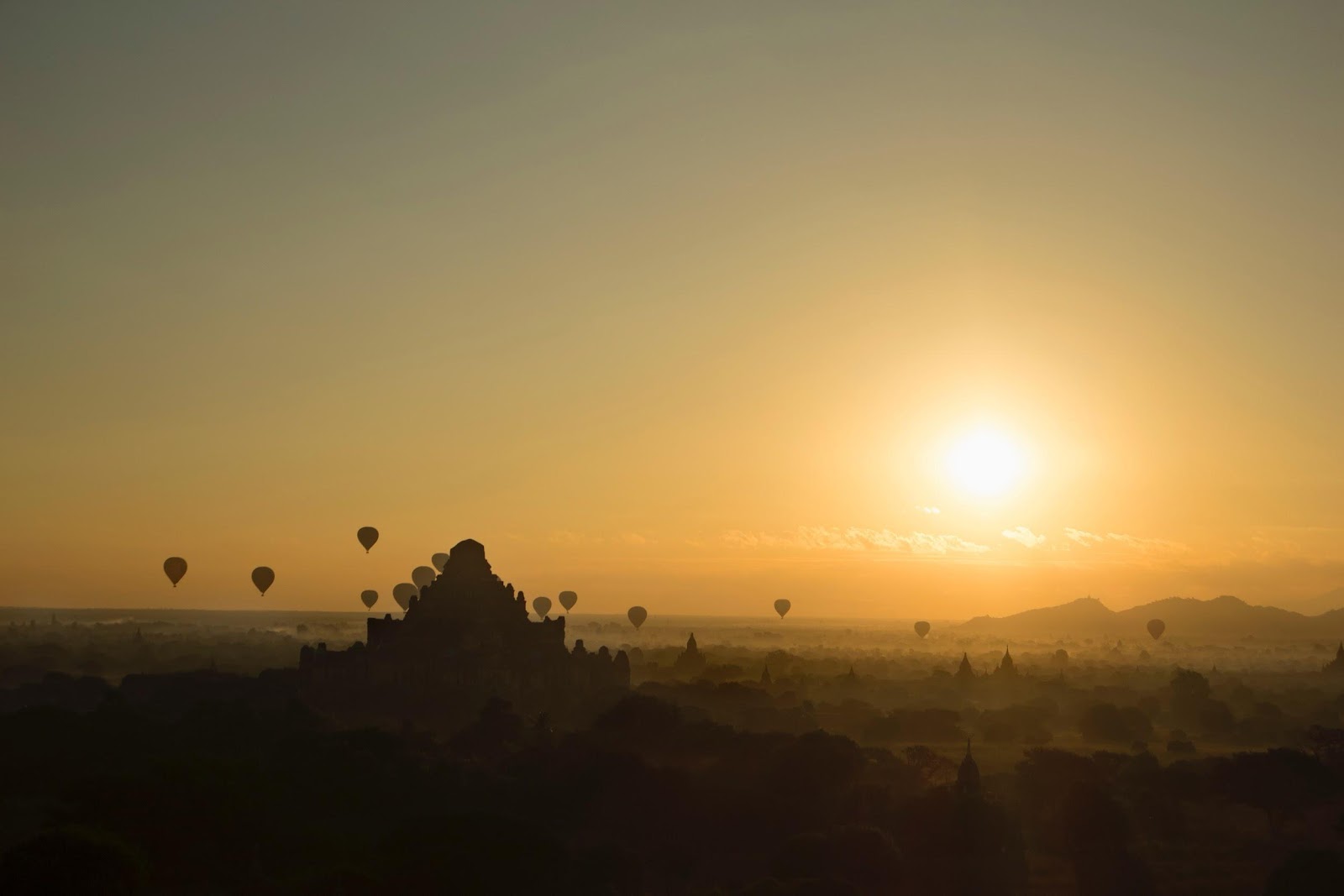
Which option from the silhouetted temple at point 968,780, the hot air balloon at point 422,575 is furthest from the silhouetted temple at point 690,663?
the silhouetted temple at point 968,780

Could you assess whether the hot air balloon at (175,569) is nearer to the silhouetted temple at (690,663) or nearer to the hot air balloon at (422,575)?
the hot air balloon at (422,575)

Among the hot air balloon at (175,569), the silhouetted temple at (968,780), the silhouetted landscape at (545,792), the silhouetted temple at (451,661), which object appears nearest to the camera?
the silhouetted landscape at (545,792)

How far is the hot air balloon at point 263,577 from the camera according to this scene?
155625 millimetres

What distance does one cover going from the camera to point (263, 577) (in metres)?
157

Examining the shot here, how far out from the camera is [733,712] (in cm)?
12356

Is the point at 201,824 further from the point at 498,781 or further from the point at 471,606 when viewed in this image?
the point at 471,606

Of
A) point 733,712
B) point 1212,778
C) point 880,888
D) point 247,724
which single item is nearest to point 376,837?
point 880,888

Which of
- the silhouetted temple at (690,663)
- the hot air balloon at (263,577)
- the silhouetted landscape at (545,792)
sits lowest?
the silhouetted landscape at (545,792)

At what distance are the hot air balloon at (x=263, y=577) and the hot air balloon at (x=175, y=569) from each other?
26.8 ft

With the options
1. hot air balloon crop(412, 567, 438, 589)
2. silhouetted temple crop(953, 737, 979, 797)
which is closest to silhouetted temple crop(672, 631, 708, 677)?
hot air balloon crop(412, 567, 438, 589)

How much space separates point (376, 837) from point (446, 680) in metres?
38.6

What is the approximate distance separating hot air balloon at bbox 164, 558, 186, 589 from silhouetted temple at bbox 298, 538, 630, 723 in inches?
2359

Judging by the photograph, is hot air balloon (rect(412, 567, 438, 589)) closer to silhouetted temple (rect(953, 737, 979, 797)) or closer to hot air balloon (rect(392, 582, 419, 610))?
hot air balloon (rect(392, 582, 419, 610))

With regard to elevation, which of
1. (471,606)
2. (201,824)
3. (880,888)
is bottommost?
(880,888)
